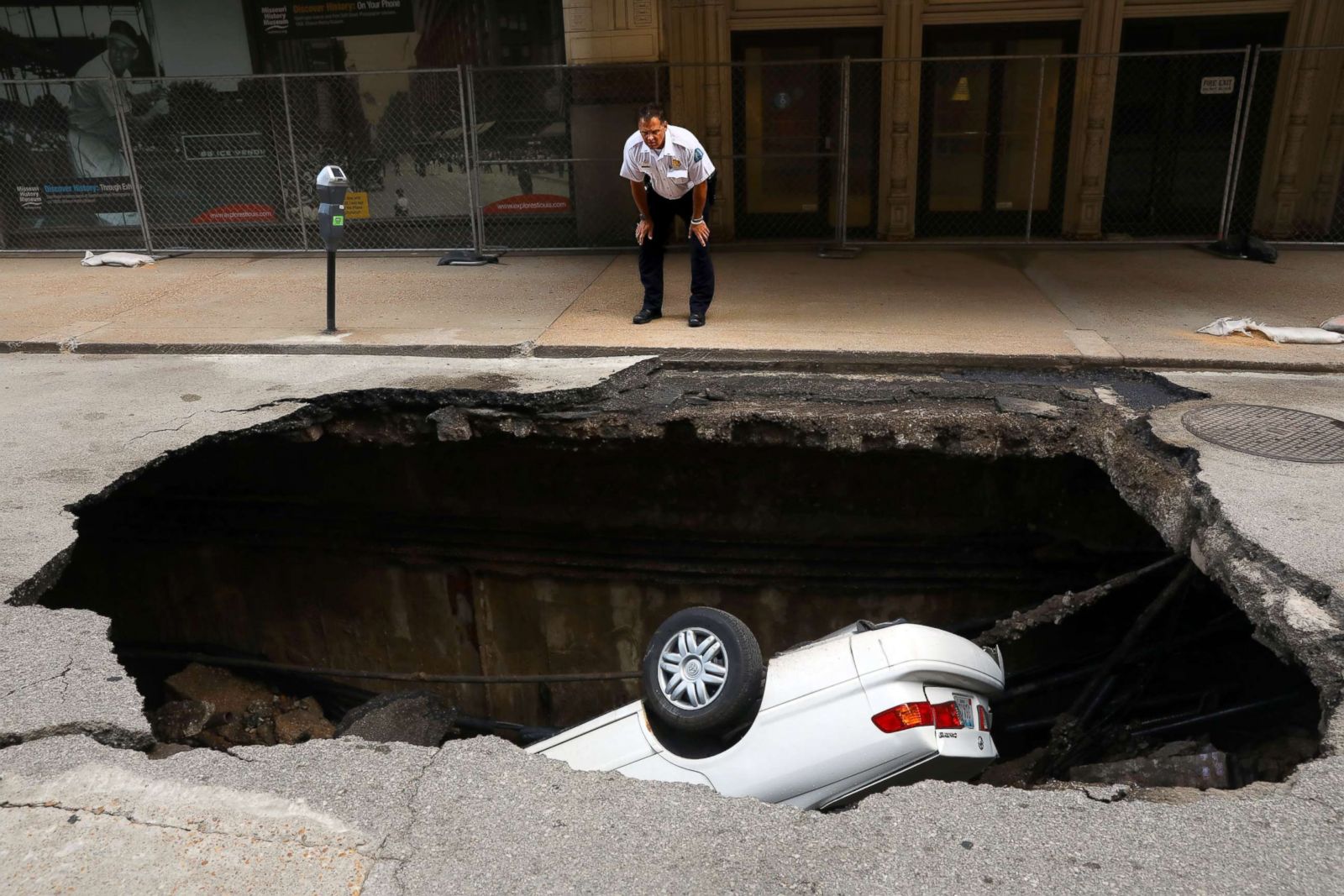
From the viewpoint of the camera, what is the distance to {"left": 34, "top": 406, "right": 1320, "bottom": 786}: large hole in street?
20.2 ft

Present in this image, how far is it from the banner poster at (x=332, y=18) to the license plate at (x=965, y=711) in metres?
9.76

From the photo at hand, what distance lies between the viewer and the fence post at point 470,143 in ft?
33.1

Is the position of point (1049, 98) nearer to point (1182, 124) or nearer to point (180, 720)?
point (1182, 124)

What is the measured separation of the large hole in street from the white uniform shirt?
2.10 metres

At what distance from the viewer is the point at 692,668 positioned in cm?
402

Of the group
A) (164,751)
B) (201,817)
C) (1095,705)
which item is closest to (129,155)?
(164,751)

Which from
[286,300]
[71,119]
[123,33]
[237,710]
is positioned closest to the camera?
[237,710]

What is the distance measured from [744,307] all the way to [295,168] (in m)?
5.47

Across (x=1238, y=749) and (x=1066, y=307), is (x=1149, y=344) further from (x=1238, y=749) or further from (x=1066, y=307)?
(x=1238, y=749)

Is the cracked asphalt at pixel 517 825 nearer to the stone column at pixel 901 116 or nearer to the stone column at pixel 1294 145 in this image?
the stone column at pixel 901 116

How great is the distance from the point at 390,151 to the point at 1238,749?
9.88 m

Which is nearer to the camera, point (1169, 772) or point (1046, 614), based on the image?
point (1169, 772)

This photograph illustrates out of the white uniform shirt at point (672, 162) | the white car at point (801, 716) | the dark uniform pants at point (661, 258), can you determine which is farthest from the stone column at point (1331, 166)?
the white car at point (801, 716)

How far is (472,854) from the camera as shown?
260cm
